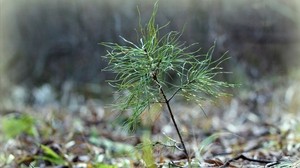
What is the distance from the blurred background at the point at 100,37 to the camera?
5113 mm

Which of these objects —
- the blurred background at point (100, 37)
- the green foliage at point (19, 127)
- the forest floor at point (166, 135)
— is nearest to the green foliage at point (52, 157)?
the forest floor at point (166, 135)

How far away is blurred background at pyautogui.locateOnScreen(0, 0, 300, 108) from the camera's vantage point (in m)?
5.11

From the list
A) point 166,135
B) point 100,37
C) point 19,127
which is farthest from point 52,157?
point 100,37

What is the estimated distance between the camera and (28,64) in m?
5.89

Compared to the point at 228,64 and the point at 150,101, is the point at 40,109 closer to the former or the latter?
the point at 228,64

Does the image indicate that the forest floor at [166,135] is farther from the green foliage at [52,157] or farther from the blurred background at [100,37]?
the blurred background at [100,37]

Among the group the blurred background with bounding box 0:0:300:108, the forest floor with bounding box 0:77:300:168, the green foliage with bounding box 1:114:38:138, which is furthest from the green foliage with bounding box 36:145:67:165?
the blurred background with bounding box 0:0:300:108

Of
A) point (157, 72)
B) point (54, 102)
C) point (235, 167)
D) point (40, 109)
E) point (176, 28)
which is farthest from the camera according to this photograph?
point (54, 102)

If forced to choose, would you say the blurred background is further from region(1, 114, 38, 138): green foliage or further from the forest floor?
region(1, 114, 38, 138): green foliage

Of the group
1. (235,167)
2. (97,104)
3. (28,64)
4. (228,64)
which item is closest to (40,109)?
(97,104)

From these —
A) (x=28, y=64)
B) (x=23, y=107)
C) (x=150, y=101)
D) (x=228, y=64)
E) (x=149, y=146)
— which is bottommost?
(x=149, y=146)

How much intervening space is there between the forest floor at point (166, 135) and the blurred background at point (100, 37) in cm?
25

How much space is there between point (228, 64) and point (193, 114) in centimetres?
114

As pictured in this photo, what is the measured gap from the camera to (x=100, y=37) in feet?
17.4
